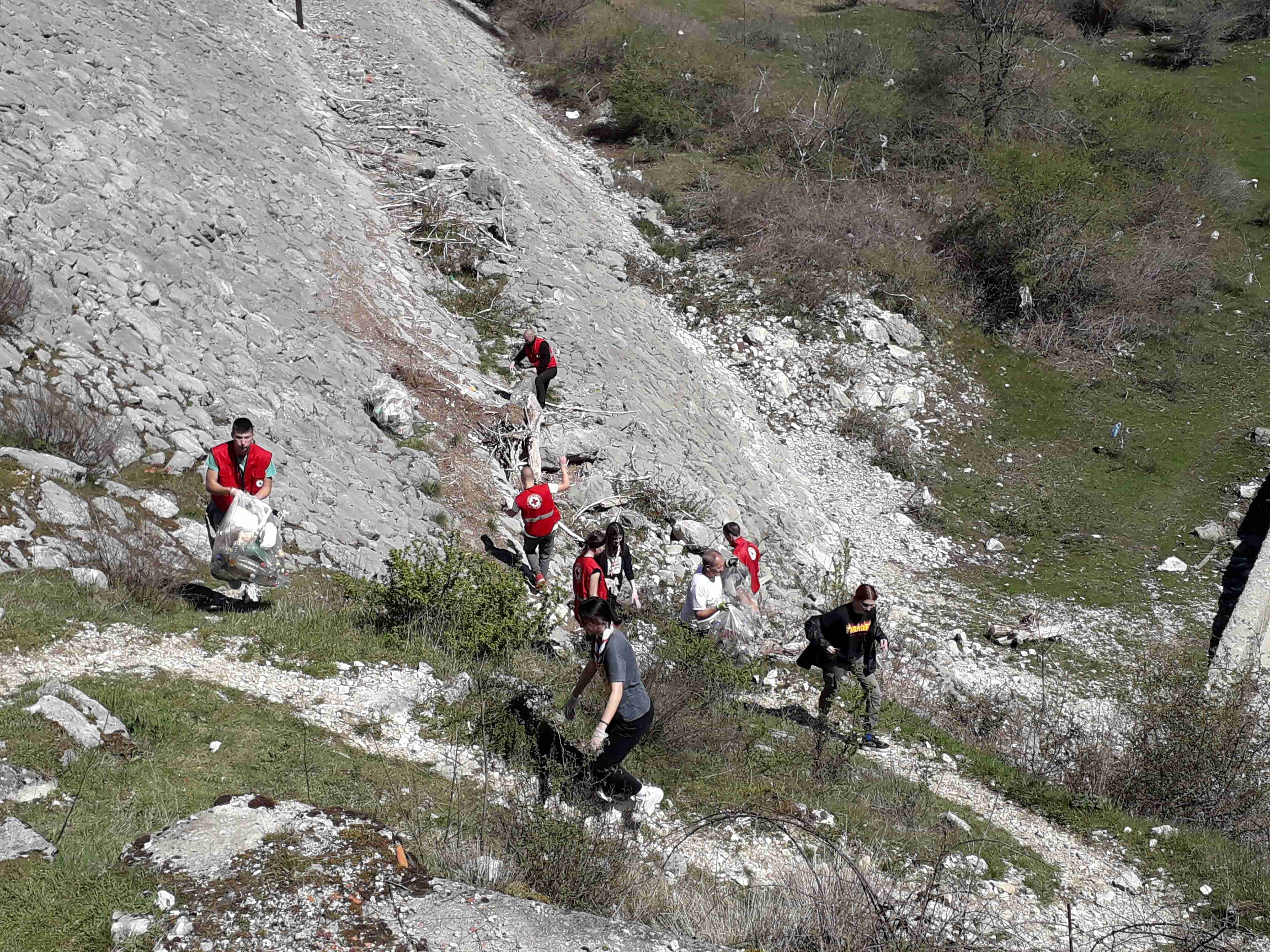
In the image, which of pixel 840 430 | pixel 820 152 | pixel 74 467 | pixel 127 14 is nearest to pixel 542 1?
pixel 820 152

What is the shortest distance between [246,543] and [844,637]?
4811mm

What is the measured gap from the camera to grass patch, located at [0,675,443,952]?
328 cm

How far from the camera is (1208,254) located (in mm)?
20203

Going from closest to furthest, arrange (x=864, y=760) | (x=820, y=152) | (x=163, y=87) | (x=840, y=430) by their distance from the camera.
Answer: (x=864, y=760) < (x=163, y=87) < (x=840, y=430) < (x=820, y=152)

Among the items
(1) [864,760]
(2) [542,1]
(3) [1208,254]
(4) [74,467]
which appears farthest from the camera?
(2) [542,1]

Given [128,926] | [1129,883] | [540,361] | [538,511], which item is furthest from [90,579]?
[1129,883]

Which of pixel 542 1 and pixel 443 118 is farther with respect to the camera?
pixel 542 1

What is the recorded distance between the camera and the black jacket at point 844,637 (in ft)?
24.4

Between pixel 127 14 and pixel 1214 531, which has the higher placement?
pixel 127 14

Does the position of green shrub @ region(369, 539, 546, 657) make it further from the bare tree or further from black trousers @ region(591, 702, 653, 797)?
the bare tree

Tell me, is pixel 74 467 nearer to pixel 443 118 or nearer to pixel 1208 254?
pixel 443 118

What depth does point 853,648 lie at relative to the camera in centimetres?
748

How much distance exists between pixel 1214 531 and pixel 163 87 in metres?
17.2

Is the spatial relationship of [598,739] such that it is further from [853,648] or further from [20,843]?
[853,648]
